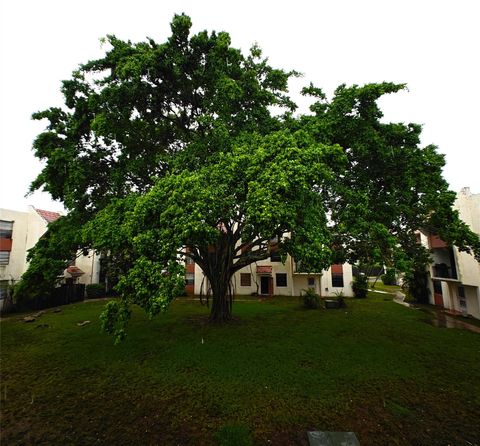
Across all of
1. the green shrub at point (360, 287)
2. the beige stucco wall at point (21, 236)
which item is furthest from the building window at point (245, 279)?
the beige stucco wall at point (21, 236)

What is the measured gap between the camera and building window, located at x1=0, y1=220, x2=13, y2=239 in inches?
839

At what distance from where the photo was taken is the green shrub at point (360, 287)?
1136 inches

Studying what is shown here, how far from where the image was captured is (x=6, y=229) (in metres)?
21.5

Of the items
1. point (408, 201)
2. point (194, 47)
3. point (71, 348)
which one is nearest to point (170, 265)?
point (71, 348)

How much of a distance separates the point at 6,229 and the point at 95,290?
32.9 ft

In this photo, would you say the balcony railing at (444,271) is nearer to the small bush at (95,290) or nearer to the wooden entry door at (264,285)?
the wooden entry door at (264,285)

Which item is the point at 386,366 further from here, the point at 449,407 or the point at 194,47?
the point at 194,47

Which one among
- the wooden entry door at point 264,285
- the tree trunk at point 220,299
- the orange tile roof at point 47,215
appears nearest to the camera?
the tree trunk at point 220,299

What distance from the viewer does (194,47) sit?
11516mm

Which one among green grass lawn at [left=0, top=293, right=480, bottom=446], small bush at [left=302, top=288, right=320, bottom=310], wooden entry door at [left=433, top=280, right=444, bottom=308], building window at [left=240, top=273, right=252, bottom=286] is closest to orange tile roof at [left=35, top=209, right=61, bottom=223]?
green grass lawn at [left=0, top=293, right=480, bottom=446]

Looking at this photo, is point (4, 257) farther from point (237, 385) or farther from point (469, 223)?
point (469, 223)

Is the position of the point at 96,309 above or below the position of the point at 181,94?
below

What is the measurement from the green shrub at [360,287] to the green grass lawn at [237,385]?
46.7 feet

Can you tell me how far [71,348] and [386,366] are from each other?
13.6 metres
